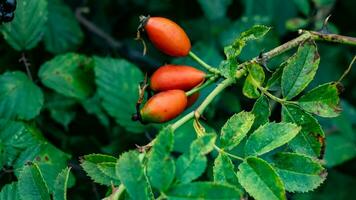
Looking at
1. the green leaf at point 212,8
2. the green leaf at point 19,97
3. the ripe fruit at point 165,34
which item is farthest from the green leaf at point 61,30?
the ripe fruit at point 165,34

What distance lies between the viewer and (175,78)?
1.57m

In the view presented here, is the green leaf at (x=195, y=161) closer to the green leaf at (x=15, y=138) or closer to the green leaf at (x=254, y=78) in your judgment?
the green leaf at (x=254, y=78)

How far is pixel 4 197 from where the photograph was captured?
153cm

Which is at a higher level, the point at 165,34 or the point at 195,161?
the point at 165,34

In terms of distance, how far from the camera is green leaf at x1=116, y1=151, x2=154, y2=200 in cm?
122

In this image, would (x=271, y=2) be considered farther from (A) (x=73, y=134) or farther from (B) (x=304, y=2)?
(A) (x=73, y=134)

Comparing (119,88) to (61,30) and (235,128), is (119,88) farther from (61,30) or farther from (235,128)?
(235,128)

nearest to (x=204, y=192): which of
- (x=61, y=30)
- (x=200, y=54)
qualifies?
(x=200, y=54)

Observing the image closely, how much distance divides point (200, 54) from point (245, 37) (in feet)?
3.51

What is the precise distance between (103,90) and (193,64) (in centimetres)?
40

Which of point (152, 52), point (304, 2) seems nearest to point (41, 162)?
point (152, 52)

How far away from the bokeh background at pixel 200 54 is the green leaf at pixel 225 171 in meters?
0.73

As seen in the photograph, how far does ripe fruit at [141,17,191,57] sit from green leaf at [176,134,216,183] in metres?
0.45

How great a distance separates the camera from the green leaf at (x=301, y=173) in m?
1.44
